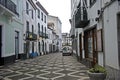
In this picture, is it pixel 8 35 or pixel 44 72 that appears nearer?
pixel 44 72

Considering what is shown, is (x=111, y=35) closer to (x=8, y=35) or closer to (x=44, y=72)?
(x=44, y=72)

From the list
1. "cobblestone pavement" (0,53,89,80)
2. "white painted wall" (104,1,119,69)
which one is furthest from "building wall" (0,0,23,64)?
"white painted wall" (104,1,119,69)

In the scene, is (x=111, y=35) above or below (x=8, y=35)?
below

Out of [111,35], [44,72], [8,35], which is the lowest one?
[44,72]

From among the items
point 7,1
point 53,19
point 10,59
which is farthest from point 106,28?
point 53,19

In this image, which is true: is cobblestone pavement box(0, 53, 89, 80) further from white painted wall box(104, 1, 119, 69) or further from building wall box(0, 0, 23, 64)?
white painted wall box(104, 1, 119, 69)

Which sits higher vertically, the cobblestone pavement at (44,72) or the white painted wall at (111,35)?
the white painted wall at (111,35)

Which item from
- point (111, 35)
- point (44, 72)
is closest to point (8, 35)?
point (44, 72)

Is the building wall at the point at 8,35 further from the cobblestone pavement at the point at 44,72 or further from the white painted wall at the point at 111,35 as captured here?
the white painted wall at the point at 111,35

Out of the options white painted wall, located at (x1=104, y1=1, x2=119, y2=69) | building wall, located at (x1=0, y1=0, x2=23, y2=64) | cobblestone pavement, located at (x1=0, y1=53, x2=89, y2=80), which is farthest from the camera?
building wall, located at (x1=0, y1=0, x2=23, y2=64)

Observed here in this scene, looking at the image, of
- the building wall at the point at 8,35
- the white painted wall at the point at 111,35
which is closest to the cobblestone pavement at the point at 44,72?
the building wall at the point at 8,35

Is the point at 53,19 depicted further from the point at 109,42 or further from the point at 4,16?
the point at 109,42

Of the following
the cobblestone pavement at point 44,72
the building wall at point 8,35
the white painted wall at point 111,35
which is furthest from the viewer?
the building wall at point 8,35

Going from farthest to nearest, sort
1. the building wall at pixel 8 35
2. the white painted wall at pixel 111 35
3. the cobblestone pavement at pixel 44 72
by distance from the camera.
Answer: the building wall at pixel 8 35 < the cobblestone pavement at pixel 44 72 < the white painted wall at pixel 111 35
